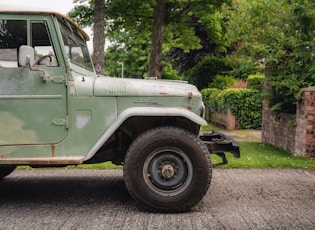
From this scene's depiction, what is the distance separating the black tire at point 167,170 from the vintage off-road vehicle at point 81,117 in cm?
1

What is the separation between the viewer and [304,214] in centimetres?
464

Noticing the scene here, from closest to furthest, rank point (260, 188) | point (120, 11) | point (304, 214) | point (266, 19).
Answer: point (304, 214) → point (260, 188) → point (266, 19) → point (120, 11)

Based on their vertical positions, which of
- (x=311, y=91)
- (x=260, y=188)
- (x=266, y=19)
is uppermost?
(x=266, y=19)

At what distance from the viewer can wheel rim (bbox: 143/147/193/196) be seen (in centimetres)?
478

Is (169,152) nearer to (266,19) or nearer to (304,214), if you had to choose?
(304,214)

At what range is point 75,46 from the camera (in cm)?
552

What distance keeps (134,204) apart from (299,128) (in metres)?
4.61

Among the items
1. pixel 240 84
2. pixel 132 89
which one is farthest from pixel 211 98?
pixel 132 89

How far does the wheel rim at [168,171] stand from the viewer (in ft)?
15.7

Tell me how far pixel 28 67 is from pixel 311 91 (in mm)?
5381

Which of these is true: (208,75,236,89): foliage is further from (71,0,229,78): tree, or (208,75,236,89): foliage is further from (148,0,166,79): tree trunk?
(148,0,166,79): tree trunk

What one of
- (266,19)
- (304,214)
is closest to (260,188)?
(304,214)

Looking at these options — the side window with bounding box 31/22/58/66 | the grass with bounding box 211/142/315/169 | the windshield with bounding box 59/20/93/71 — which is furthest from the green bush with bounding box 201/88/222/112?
the side window with bounding box 31/22/58/66

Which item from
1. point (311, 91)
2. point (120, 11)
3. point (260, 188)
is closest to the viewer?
point (260, 188)
